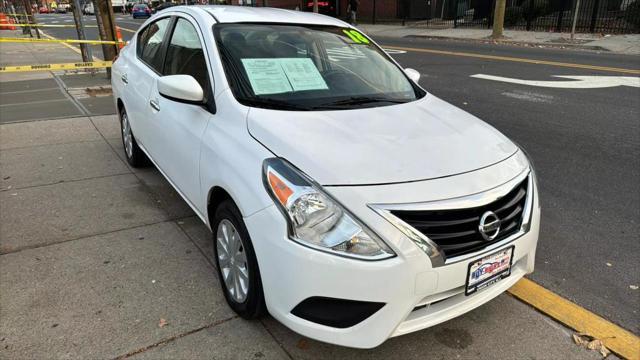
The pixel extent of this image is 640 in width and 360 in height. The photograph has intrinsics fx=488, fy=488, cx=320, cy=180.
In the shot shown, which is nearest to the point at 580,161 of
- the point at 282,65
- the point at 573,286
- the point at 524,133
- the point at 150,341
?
the point at 524,133

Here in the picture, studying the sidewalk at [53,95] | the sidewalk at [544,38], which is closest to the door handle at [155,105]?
the sidewalk at [53,95]

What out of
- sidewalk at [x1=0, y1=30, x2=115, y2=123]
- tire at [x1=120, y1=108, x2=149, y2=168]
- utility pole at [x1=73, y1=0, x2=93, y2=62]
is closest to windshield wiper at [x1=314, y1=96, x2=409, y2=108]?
tire at [x1=120, y1=108, x2=149, y2=168]

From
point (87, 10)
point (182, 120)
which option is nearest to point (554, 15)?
point (182, 120)

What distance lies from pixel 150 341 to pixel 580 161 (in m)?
4.65

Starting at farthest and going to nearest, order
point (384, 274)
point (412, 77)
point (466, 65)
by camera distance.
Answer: point (466, 65) < point (412, 77) < point (384, 274)

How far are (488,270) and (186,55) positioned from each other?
2.49 m

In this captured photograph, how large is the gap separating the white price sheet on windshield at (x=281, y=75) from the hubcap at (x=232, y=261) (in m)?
0.84

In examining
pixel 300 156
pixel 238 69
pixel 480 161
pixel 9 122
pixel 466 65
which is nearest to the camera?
pixel 300 156

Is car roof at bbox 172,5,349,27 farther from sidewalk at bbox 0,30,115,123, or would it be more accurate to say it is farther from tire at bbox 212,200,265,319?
sidewalk at bbox 0,30,115,123

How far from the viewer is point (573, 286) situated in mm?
3072

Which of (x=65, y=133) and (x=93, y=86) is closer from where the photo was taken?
(x=65, y=133)

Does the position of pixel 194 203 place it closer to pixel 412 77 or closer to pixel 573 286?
pixel 412 77

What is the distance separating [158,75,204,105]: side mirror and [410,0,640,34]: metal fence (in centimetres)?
1992

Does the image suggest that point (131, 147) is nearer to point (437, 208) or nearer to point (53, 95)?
point (437, 208)
